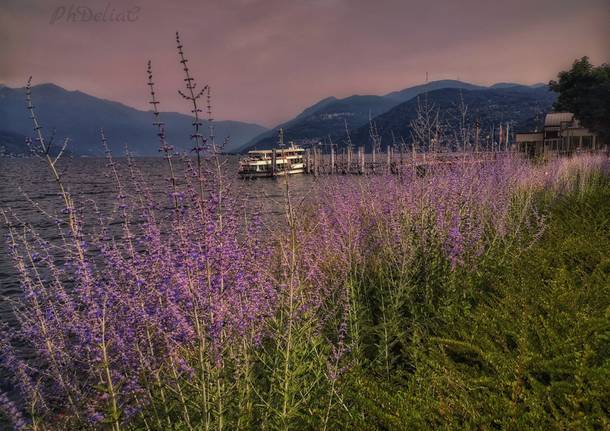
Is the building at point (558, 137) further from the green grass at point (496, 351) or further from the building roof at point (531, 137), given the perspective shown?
the green grass at point (496, 351)

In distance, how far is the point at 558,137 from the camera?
4244 cm

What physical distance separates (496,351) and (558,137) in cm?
4656

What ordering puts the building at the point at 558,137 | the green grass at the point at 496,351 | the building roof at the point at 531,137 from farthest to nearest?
the building roof at the point at 531,137 → the building at the point at 558,137 → the green grass at the point at 496,351

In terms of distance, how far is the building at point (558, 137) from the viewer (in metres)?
39.2

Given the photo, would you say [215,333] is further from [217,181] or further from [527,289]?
[527,289]

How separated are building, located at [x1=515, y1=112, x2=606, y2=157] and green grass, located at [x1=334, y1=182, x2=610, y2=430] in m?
35.7

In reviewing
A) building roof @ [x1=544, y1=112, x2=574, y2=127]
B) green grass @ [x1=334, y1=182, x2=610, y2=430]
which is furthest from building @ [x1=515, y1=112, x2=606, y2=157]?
green grass @ [x1=334, y1=182, x2=610, y2=430]

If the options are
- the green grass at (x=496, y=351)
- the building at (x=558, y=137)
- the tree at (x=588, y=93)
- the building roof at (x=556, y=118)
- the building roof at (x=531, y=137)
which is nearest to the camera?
the green grass at (x=496, y=351)

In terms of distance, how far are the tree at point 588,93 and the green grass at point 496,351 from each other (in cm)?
2555

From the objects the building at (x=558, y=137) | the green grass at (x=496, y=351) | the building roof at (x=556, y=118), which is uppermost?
the building roof at (x=556, y=118)

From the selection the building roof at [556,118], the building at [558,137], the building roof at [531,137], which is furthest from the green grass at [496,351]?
the building roof at [531,137]

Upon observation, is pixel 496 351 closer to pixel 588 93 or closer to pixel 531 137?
pixel 588 93

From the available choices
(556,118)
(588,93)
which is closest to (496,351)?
(588,93)

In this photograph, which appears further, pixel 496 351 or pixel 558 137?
pixel 558 137
